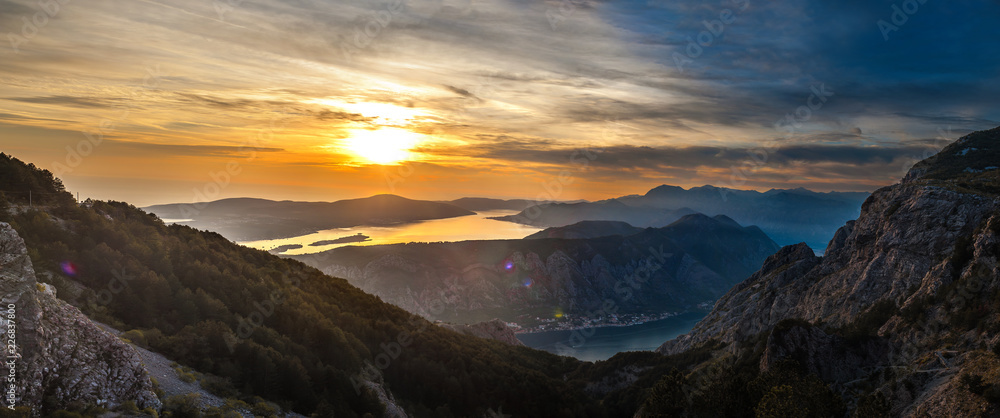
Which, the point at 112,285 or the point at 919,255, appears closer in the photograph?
the point at 112,285

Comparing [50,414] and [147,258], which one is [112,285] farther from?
[50,414]

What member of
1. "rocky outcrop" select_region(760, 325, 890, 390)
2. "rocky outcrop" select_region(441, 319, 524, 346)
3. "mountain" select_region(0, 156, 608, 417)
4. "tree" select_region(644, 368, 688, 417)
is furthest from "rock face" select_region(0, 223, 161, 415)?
"rocky outcrop" select_region(441, 319, 524, 346)

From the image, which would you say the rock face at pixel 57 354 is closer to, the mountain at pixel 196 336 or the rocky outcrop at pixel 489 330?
the mountain at pixel 196 336

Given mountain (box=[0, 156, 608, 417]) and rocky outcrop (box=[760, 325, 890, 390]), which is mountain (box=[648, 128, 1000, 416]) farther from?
mountain (box=[0, 156, 608, 417])

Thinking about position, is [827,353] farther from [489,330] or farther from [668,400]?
[489,330]

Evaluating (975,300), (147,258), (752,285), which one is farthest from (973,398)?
(752,285)

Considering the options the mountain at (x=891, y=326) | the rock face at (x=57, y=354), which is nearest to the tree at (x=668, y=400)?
the mountain at (x=891, y=326)

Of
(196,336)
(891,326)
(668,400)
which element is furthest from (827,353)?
(196,336)
